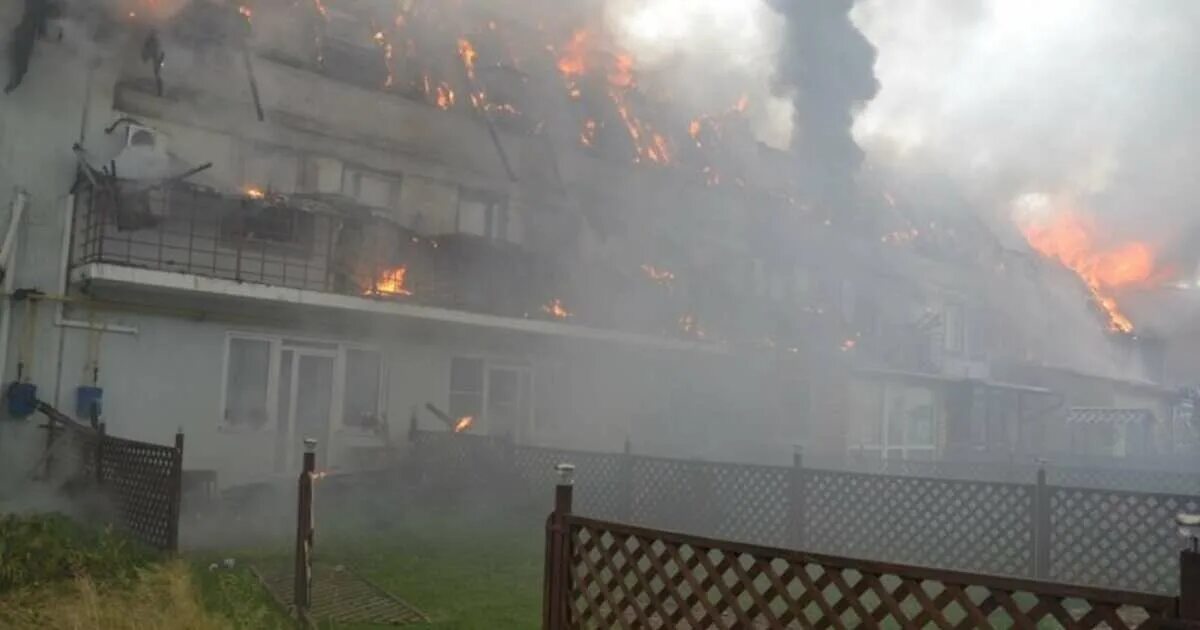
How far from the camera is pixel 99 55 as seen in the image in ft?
41.5

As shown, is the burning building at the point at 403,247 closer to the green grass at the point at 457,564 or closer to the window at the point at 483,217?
the window at the point at 483,217

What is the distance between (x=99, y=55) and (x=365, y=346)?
18.8 feet

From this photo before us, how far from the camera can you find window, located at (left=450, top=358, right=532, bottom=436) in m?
16.6

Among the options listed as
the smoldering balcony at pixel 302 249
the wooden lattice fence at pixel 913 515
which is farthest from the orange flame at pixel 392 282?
the wooden lattice fence at pixel 913 515

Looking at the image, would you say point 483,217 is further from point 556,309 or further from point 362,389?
point 362,389

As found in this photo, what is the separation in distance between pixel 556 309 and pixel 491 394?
215cm

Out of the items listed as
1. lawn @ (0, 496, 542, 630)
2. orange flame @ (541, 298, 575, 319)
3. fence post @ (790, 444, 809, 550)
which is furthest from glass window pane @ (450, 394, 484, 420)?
fence post @ (790, 444, 809, 550)

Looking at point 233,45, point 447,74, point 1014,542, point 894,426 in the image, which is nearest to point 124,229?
point 233,45

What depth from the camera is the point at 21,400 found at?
1152 centimetres

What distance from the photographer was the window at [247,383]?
1357 centimetres

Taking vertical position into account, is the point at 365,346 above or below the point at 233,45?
below

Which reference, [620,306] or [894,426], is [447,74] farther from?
[894,426]

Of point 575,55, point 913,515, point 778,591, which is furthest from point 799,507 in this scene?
point 575,55

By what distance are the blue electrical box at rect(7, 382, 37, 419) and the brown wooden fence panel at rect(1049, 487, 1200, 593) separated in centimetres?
1224
